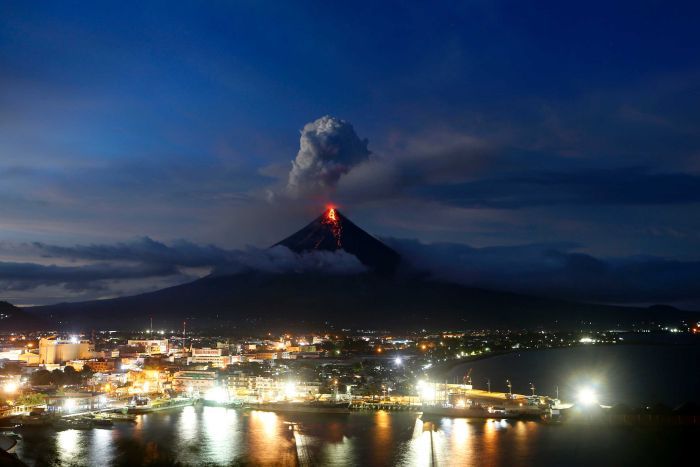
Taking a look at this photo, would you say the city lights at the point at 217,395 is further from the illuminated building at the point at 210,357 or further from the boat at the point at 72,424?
the illuminated building at the point at 210,357

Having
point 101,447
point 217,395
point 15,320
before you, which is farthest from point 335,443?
point 15,320

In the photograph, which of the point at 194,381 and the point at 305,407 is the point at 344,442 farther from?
the point at 194,381

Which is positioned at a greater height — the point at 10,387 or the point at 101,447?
the point at 10,387

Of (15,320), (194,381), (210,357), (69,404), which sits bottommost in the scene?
(69,404)

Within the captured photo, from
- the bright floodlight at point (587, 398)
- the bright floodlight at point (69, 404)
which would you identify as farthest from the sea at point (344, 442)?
the bright floodlight at point (69, 404)

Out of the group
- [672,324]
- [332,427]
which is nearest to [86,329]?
[332,427]

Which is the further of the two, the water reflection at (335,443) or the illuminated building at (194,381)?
the illuminated building at (194,381)

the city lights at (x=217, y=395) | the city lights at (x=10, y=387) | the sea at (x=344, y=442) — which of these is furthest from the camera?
the city lights at (x=217, y=395)

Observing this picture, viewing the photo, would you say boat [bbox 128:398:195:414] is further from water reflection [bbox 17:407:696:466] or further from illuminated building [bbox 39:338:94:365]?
illuminated building [bbox 39:338:94:365]

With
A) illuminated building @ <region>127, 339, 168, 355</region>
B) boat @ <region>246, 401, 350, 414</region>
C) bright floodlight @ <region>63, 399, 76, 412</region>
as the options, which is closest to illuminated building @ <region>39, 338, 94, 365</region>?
illuminated building @ <region>127, 339, 168, 355</region>
